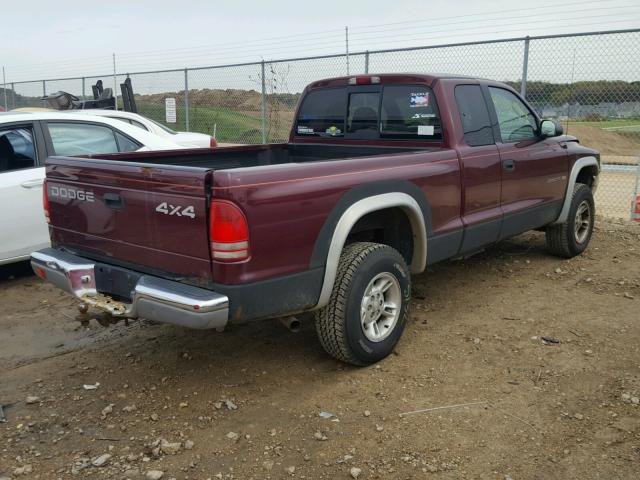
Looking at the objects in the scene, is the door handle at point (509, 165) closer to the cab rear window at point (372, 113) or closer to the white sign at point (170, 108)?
the cab rear window at point (372, 113)

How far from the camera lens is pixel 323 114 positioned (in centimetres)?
549

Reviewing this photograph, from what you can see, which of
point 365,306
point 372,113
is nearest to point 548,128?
point 372,113

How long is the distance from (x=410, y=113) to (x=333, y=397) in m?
2.39

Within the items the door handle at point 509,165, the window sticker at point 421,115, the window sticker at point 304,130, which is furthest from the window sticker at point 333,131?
the door handle at point 509,165

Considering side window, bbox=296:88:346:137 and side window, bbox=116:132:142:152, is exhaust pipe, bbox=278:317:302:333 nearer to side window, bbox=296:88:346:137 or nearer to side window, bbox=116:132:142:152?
side window, bbox=296:88:346:137

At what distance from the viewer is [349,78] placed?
517 centimetres

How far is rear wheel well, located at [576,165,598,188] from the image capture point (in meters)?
6.62

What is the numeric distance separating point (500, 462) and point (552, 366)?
1225mm

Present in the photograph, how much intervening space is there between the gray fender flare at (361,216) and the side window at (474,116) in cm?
94

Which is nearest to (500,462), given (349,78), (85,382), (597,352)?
(597,352)

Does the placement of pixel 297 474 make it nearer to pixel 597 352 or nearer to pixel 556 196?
pixel 597 352

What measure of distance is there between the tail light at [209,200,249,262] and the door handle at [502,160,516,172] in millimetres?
2773

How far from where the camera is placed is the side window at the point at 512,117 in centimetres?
527

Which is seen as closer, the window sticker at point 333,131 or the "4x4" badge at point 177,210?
the "4x4" badge at point 177,210
